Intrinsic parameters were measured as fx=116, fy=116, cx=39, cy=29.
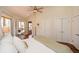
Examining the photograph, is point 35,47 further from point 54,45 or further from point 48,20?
point 48,20

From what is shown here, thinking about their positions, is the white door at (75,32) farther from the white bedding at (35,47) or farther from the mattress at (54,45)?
the white bedding at (35,47)

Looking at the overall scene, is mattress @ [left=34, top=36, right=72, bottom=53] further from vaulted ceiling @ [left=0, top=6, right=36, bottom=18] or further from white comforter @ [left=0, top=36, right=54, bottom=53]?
vaulted ceiling @ [left=0, top=6, right=36, bottom=18]

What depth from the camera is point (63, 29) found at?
166cm

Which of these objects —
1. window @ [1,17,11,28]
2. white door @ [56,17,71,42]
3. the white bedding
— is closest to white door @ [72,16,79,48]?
white door @ [56,17,71,42]

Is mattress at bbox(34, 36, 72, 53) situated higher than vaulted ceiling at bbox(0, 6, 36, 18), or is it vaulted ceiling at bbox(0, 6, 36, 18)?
vaulted ceiling at bbox(0, 6, 36, 18)

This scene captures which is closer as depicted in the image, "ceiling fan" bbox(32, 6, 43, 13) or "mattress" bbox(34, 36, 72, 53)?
"mattress" bbox(34, 36, 72, 53)

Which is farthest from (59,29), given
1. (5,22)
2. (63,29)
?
(5,22)

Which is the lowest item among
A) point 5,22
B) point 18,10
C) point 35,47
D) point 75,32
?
point 35,47

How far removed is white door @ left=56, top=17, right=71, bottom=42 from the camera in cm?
163

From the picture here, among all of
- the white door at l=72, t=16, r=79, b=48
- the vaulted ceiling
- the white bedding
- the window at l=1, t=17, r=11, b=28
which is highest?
the vaulted ceiling
